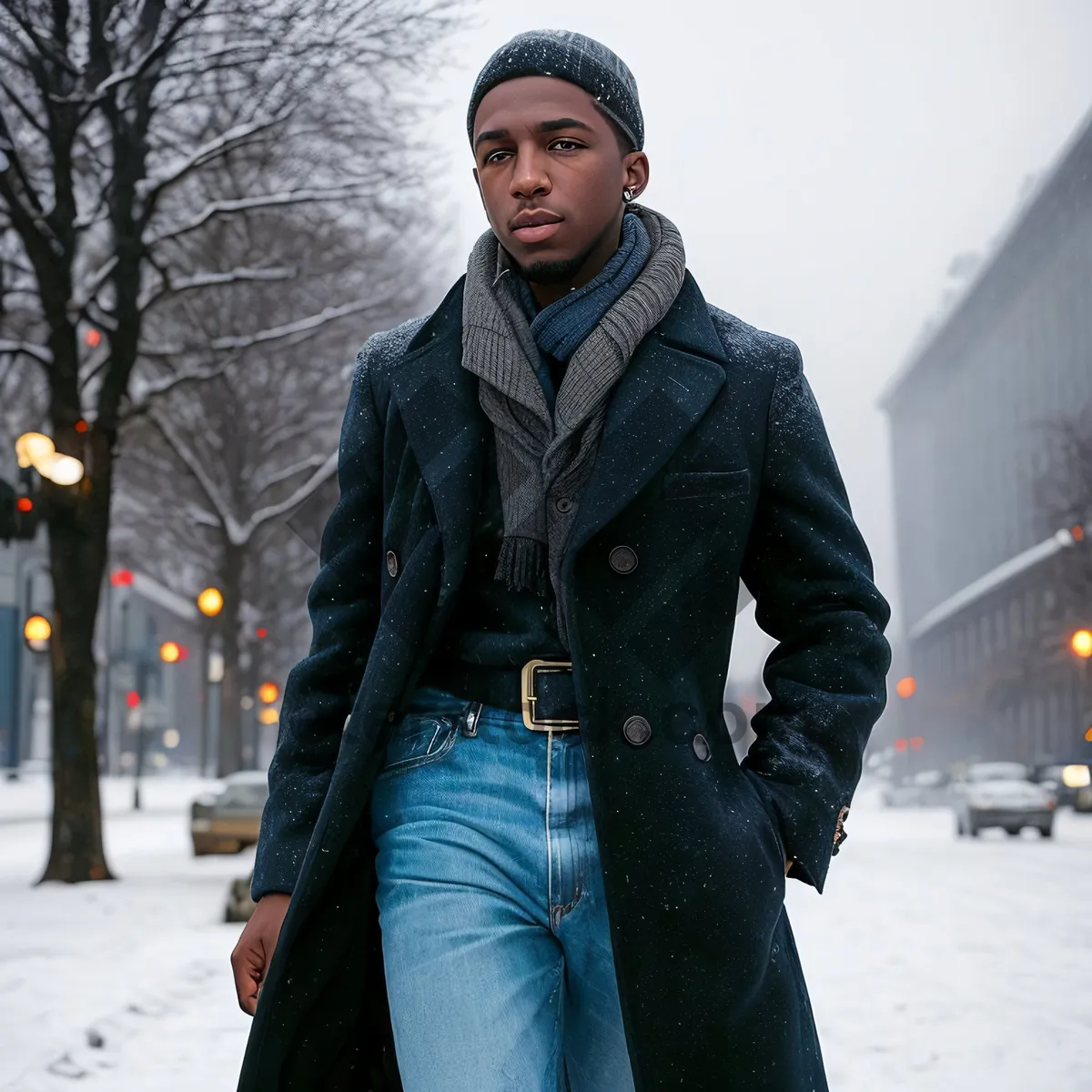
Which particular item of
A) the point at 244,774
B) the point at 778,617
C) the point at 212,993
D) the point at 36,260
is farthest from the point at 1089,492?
the point at 778,617

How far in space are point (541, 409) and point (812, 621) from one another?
0.55 m

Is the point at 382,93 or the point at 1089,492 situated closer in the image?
the point at 382,93

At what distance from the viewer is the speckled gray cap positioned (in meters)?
2.63

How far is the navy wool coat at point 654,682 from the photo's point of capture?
Answer: 93.4 inches

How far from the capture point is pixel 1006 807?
26328 mm

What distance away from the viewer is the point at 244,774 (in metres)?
22.2

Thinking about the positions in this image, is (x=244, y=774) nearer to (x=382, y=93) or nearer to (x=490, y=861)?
(x=382, y=93)

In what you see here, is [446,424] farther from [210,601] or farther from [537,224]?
[210,601]

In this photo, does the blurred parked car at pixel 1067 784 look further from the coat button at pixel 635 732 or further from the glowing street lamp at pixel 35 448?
the coat button at pixel 635 732

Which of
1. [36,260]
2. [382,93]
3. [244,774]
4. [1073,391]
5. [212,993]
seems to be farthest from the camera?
[1073,391]

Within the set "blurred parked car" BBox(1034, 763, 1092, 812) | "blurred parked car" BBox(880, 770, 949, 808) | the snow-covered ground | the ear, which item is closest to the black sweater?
the ear

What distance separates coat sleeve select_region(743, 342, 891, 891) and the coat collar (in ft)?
0.54

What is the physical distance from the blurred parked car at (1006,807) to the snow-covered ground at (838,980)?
Answer: 7934 millimetres

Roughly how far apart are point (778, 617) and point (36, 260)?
1390cm
